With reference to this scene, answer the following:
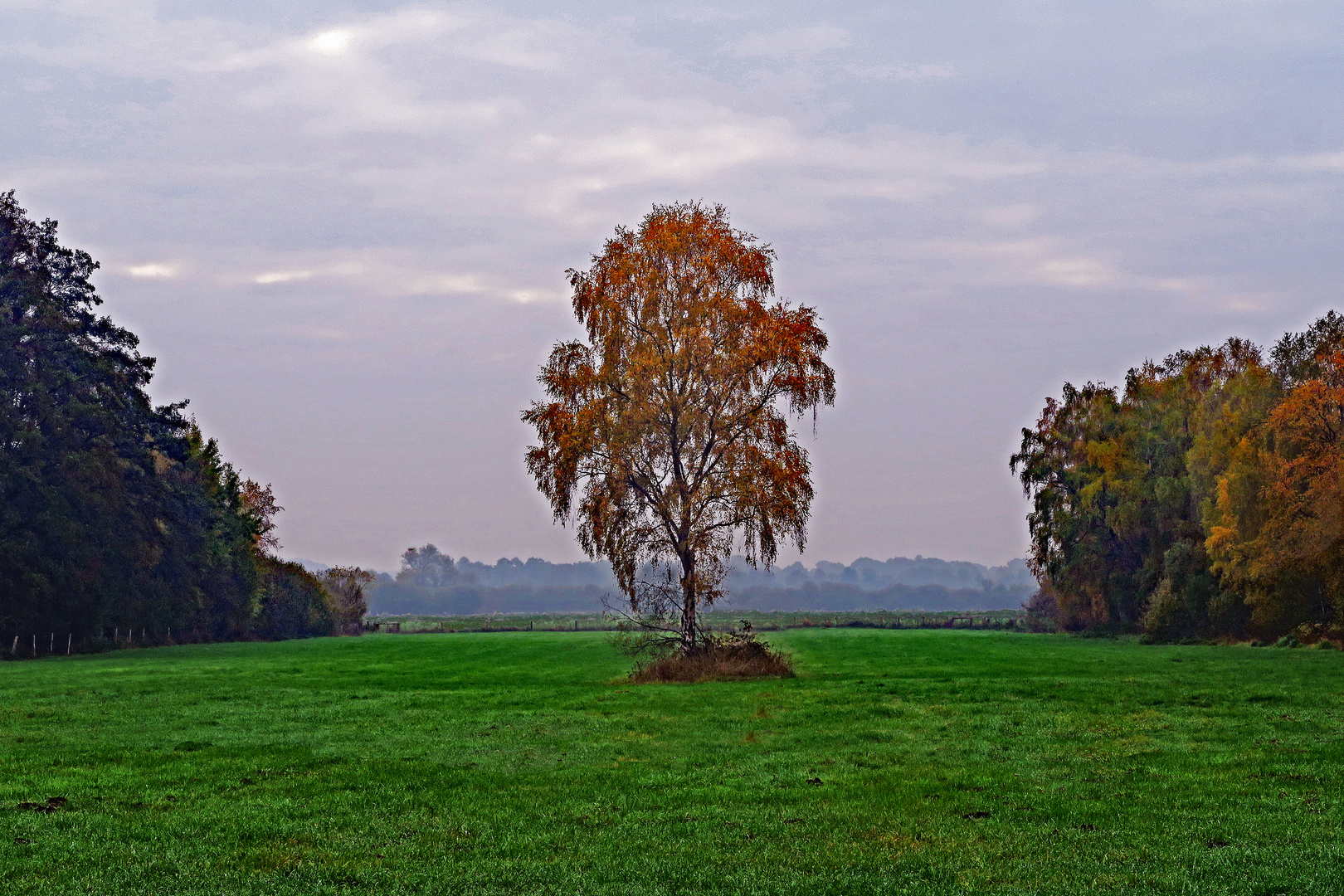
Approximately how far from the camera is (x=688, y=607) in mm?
38875

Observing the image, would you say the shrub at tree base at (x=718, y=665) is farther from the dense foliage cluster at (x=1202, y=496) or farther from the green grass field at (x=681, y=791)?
the dense foliage cluster at (x=1202, y=496)

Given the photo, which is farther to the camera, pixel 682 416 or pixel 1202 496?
pixel 1202 496

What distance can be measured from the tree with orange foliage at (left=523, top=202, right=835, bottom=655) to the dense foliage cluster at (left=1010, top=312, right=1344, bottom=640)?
36147 mm

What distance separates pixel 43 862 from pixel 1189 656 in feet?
177

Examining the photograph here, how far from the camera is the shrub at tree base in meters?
37.8

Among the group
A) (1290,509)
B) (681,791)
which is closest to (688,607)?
(681,791)

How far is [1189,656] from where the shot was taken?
55.3 meters

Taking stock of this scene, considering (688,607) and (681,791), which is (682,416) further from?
(681,791)

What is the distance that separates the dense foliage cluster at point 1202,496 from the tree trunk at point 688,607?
39343mm

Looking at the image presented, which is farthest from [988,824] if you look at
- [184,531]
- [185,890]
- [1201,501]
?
[184,531]

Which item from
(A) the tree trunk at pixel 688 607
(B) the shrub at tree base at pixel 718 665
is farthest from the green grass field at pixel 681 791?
(A) the tree trunk at pixel 688 607

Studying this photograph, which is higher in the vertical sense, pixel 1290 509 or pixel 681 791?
pixel 1290 509

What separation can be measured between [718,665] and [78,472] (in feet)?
140

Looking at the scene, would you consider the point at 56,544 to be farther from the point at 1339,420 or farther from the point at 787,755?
the point at 1339,420
